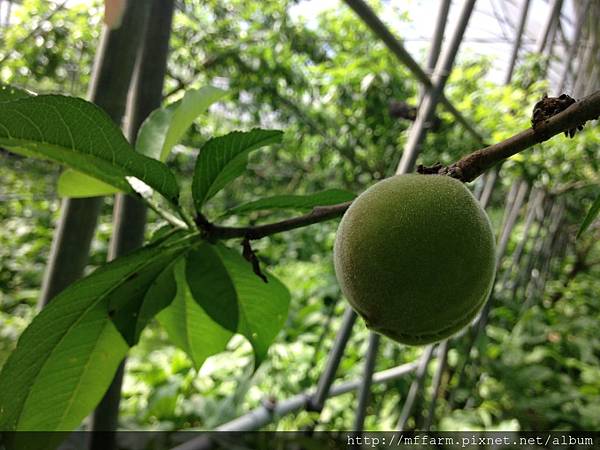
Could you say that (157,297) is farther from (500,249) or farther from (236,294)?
(500,249)

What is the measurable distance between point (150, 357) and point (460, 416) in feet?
5.10

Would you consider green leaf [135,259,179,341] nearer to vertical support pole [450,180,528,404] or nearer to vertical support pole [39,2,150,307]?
vertical support pole [39,2,150,307]

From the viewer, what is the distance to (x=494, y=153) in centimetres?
33

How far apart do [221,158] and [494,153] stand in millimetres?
276

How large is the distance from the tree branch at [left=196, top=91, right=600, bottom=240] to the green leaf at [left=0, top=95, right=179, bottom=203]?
0.34 ft

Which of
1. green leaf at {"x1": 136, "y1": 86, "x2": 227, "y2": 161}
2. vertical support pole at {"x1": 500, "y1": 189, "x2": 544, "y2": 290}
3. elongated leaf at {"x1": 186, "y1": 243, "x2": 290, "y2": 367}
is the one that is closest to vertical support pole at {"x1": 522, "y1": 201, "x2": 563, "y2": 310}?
vertical support pole at {"x1": 500, "y1": 189, "x2": 544, "y2": 290}

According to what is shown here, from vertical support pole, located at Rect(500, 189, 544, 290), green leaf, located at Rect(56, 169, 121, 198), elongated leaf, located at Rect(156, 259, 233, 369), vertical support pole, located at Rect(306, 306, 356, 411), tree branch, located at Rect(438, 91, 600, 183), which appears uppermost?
tree branch, located at Rect(438, 91, 600, 183)

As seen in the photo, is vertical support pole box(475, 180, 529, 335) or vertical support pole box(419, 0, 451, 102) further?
vertical support pole box(475, 180, 529, 335)

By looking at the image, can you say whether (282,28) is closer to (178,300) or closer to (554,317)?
(554,317)

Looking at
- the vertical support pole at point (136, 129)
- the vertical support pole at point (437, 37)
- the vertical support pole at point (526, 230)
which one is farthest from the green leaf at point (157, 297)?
the vertical support pole at point (526, 230)

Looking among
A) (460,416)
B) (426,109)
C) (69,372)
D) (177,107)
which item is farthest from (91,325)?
(460,416)

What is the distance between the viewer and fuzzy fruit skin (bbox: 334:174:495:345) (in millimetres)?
368

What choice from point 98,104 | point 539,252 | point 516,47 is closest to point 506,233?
point 516,47

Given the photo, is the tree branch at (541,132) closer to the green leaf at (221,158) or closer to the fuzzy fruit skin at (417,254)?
the fuzzy fruit skin at (417,254)
